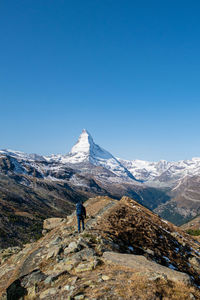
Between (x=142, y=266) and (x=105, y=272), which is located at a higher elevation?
(x=142, y=266)

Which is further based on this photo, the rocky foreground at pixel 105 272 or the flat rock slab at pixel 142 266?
the flat rock slab at pixel 142 266

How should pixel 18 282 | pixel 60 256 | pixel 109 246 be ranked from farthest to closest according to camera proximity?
pixel 109 246 → pixel 60 256 → pixel 18 282

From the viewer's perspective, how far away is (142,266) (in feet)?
52.7

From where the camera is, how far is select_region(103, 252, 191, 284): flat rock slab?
14484 millimetres

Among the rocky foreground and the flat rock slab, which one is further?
the flat rock slab

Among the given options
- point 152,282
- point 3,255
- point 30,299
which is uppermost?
point 152,282

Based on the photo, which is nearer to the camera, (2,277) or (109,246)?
(109,246)

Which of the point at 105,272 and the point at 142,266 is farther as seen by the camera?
the point at 142,266

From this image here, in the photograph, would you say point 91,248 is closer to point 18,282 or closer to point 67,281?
point 67,281

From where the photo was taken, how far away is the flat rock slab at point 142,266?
1448 centimetres

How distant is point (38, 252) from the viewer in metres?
23.9

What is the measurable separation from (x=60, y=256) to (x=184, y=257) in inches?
706

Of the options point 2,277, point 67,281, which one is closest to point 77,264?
point 67,281

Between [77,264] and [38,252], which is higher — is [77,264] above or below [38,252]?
above
